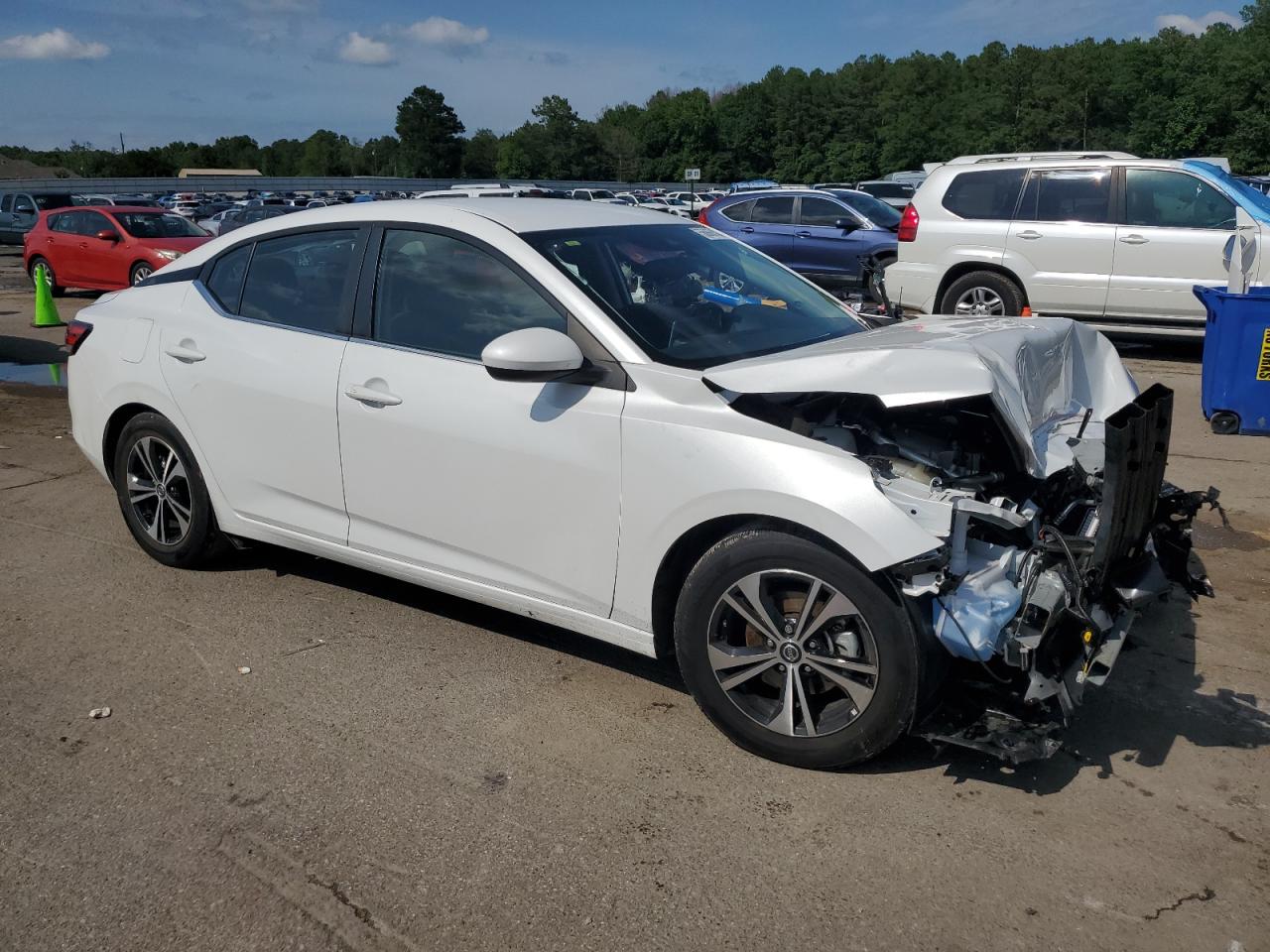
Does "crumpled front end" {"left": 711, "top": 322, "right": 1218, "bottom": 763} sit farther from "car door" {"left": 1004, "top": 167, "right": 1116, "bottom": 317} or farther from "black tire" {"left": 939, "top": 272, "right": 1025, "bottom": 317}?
"black tire" {"left": 939, "top": 272, "right": 1025, "bottom": 317}

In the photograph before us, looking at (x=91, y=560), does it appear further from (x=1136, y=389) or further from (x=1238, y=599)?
(x=1238, y=599)

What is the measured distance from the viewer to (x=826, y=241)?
1617 cm

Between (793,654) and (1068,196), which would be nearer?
(793,654)

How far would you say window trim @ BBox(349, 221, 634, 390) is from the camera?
3.63 meters

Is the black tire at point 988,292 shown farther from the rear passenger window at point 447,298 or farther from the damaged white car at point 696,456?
the rear passenger window at point 447,298

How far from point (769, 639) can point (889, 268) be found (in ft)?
31.3

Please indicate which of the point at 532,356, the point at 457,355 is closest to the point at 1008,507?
the point at 532,356

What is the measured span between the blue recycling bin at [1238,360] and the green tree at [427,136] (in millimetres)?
126660

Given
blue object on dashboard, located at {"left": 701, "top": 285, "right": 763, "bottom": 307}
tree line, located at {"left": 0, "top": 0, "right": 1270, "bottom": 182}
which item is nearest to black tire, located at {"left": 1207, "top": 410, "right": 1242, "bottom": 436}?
blue object on dashboard, located at {"left": 701, "top": 285, "right": 763, "bottom": 307}

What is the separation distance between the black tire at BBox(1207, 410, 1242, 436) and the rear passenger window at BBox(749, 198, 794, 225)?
9550 mm

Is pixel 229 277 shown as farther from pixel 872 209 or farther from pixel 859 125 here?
pixel 859 125

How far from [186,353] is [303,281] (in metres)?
0.67

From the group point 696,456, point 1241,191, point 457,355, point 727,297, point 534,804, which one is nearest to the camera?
point 534,804

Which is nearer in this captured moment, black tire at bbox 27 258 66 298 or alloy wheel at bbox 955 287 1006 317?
alloy wheel at bbox 955 287 1006 317
